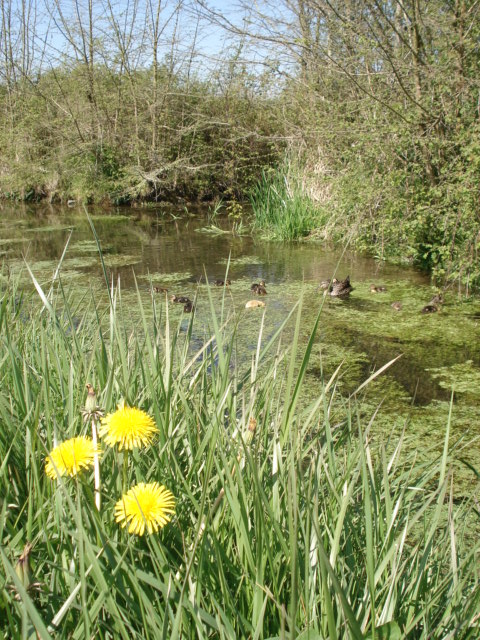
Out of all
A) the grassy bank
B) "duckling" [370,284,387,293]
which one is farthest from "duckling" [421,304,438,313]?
the grassy bank

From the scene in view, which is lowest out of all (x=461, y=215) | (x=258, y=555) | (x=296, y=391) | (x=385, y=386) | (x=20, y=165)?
(x=385, y=386)

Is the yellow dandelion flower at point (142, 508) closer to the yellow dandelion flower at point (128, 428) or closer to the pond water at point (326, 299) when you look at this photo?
the yellow dandelion flower at point (128, 428)

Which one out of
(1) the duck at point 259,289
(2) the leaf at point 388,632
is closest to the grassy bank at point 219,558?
(2) the leaf at point 388,632

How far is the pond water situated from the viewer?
3.05 m

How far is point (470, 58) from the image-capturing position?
15.3ft

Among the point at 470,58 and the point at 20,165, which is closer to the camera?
the point at 470,58

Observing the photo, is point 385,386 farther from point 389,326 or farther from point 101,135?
point 101,135

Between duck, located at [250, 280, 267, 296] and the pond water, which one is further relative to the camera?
duck, located at [250, 280, 267, 296]

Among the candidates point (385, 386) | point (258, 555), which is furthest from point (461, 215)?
point (258, 555)

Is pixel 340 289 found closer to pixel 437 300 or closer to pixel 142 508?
pixel 437 300

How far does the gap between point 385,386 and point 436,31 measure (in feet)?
11.0

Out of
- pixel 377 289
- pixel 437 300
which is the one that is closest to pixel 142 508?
pixel 437 300

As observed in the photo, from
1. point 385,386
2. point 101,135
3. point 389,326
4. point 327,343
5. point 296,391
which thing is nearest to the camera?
point 296,391

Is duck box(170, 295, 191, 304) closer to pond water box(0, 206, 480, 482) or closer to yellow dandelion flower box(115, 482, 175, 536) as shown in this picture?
pond water box(0, 206, 480, 482)
